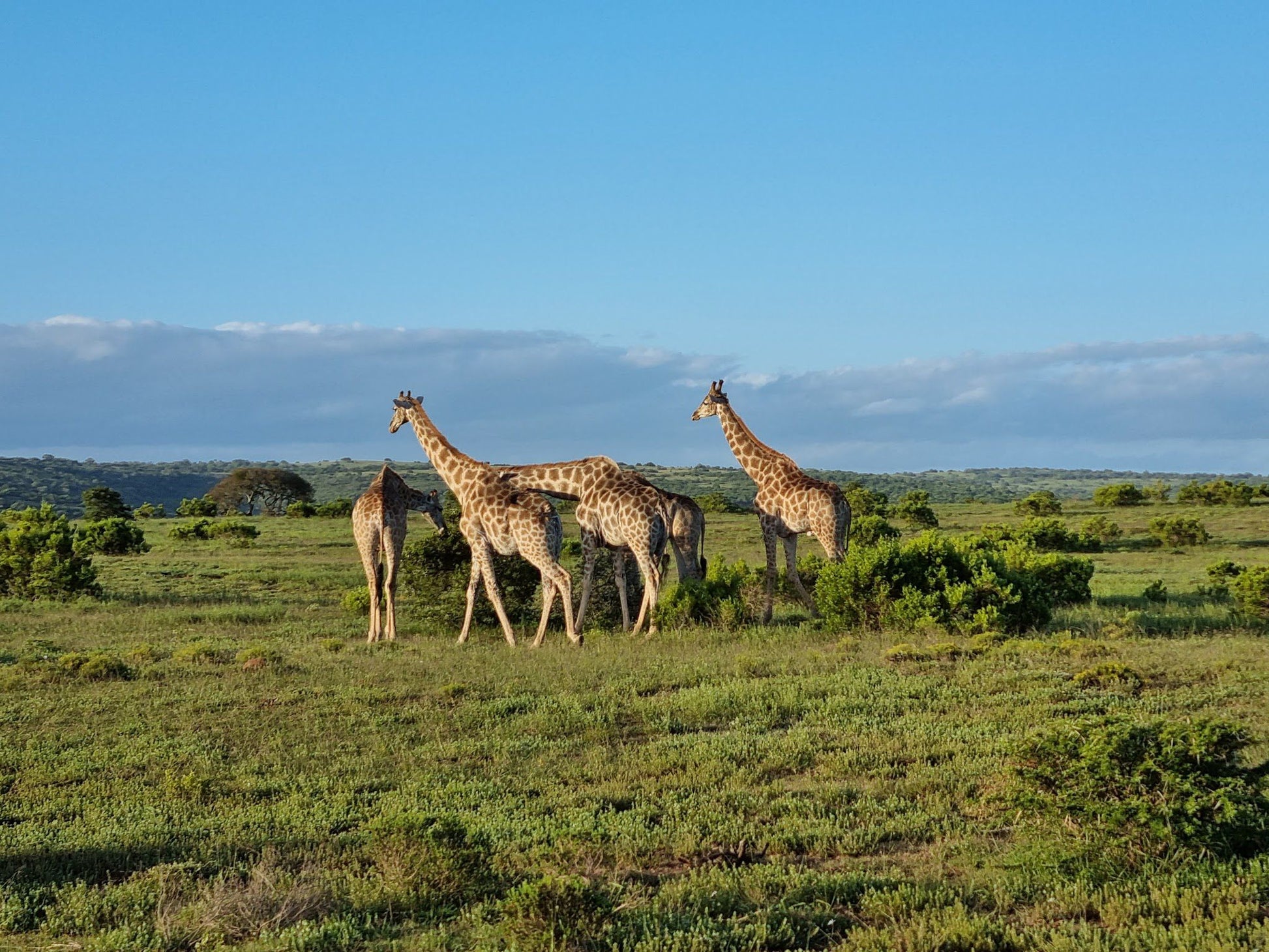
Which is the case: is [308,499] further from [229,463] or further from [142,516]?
[229,463]

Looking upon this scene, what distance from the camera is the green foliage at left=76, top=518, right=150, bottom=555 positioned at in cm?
3662

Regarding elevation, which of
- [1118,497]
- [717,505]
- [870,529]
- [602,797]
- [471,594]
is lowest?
[602,797]

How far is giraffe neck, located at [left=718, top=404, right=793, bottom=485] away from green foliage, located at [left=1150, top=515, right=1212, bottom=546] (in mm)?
24673

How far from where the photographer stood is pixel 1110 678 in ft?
39.2

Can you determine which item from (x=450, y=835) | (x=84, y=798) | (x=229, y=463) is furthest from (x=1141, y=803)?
(x=229, y=463)

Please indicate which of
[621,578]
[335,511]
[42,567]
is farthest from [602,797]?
[335,511]

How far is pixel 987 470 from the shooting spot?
169125 mm

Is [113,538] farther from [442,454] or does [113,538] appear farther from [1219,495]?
[1219,495]

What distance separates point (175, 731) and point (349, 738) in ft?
6.39

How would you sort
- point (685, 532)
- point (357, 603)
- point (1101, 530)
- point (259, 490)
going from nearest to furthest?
point (685, 532)
point (357, 603)
point (1101, 530)
point (259, 490)

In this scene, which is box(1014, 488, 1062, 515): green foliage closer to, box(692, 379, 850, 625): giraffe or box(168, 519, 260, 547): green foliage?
box(168, 519, 260, 547): green foliage

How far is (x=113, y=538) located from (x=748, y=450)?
25094mm

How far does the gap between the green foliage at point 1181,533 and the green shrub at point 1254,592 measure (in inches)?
886

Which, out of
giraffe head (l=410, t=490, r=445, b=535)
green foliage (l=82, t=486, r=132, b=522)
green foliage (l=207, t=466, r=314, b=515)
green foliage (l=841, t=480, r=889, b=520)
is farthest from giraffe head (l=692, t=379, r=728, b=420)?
green foliage (l=207, t=466, r=314, b=515)
